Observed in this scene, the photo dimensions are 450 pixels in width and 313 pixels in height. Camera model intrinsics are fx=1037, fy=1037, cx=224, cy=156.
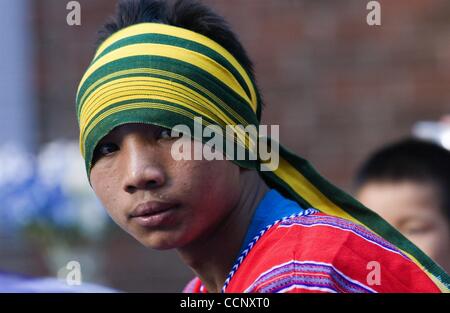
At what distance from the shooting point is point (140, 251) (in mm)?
5340

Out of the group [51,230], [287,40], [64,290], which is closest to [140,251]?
[51,230]

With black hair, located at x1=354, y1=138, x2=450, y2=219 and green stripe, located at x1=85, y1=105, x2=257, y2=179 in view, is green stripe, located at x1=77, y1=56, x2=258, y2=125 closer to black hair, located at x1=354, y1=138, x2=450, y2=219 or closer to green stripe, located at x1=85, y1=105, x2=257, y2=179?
green stripe, located at x1=85, y1=105, x2=257, y2=179

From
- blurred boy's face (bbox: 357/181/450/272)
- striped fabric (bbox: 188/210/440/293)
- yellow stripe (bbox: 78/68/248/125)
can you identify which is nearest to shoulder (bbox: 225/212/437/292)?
striped fabric (bbox: 188/210/440/293)

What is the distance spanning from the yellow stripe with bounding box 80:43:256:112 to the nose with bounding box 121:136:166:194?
0.63ft

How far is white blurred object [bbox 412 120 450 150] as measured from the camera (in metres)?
4.21

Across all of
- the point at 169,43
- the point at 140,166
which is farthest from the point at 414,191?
the point at 140,166

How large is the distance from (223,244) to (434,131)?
8.42ft

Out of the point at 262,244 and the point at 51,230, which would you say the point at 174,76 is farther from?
the point at 51,230

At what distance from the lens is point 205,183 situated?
6.71 feet

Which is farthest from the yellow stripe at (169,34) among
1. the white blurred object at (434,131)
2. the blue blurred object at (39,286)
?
the white blurred object at (434,131)

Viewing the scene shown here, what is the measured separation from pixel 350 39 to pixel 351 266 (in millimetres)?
3331

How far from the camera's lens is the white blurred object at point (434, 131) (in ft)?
13.8

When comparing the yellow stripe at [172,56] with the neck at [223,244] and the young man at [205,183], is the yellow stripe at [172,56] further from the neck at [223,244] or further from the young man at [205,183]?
the neck at [223,244]

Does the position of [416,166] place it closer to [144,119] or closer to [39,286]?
[39,286]
